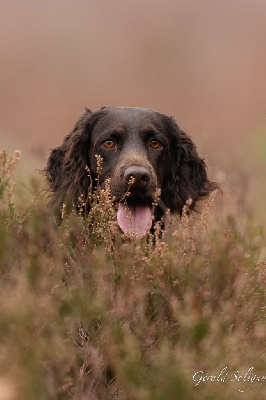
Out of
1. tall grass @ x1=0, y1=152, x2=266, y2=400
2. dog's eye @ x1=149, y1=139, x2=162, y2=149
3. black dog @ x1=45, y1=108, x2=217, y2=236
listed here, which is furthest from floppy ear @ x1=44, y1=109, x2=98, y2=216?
tall grass @ x1=0, y1=152, x2=266, y2=400

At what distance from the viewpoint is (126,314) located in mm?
3596

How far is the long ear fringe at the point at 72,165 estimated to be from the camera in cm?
598

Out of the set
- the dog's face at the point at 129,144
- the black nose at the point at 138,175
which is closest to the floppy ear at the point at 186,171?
the dog's face at the point at 129,144

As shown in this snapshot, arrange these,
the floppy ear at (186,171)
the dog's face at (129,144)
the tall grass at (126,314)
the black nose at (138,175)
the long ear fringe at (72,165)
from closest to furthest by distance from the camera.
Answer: the tall grass at (126,314) → the black nose at (138,175) → the dog's face at (129,144) → the long ear fringe at (72,165) → the floppy ear at (186,171)

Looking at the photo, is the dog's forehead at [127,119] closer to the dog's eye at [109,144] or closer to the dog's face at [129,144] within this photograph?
the dog's face at [129,144]

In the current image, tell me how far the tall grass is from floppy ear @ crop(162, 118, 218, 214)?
2074 mm

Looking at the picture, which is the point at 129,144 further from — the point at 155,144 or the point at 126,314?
the point at 126,314

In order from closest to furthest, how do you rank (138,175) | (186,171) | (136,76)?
(138,175), (186,171), (136,76)

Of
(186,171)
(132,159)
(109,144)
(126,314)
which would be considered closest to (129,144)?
(109,144)

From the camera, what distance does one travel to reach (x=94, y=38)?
1703 inches

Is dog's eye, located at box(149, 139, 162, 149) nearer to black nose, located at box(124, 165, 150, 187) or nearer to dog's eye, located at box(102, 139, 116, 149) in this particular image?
dog's eye, located at box(102, 139, 116, 149)

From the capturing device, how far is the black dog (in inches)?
225

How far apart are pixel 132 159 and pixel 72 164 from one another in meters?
0.71

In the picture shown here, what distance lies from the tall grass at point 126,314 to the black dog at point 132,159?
1.45 m
